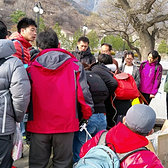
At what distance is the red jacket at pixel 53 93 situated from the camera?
178 centimetres

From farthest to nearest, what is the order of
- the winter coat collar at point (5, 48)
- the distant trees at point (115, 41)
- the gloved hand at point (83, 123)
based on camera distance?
the distant trees at point (115, 41), the gloved hand at point (83, 123), the winter coat collar at point (5, 48)

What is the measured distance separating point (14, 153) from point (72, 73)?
976mm

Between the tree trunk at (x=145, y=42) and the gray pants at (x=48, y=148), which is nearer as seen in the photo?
the gray pants at (x=48, y=148)

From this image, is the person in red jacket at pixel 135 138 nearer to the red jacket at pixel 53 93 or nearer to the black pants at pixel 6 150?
the red jacket at pixel 53 93

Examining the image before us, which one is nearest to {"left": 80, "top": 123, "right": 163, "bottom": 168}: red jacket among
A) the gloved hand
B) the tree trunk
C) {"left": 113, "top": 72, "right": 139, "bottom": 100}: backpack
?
the gloved hand

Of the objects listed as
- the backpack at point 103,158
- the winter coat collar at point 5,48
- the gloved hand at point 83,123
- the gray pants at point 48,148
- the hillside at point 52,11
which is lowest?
the gray pants at point 48,148

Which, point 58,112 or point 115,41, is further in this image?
point 115,41

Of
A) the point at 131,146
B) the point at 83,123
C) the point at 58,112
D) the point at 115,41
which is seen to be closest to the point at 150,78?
the point at 83,123

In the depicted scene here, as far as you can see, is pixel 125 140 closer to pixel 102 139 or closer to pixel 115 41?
pixel 102 139

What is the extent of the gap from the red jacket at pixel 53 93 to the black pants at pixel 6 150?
0.21 meters

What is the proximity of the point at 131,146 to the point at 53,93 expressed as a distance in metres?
0.88

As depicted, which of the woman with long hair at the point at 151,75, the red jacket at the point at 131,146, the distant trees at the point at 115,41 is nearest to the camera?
the red jacket at the point at 131,146

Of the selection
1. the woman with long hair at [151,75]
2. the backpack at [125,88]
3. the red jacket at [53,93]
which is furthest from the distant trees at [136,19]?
the red jacket at [53,93]

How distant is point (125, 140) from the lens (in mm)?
1254
